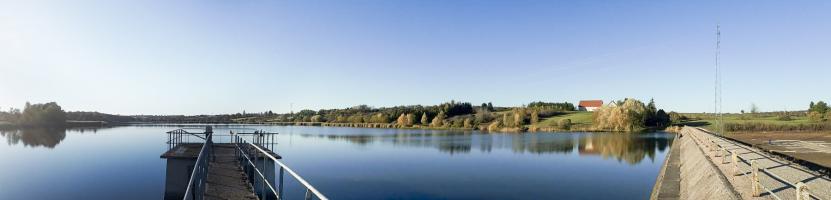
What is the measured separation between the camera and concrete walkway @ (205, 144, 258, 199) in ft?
34.3

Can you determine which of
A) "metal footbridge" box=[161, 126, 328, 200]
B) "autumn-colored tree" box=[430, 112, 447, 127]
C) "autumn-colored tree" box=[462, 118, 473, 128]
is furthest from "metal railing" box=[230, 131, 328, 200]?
"autumn-colored tree" box=[430, 112, 447, 127]

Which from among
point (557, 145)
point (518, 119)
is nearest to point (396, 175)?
point (557, 145)

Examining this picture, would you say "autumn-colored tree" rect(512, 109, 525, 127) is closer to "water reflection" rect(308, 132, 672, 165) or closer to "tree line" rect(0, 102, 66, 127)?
"water reflection" rect(308, 132, 672, 165)

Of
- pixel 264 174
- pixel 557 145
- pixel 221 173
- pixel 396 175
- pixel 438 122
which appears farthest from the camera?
pixel 438 122

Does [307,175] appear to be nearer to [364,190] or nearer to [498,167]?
[364,190]

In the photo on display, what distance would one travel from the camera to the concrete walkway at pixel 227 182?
1047 centimetres

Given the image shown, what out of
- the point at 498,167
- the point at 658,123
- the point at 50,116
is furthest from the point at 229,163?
the point at 50,116

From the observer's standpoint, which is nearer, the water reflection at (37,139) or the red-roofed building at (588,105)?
the water reflection at (37,139)

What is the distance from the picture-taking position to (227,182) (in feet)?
39.8

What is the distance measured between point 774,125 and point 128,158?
2877 inches

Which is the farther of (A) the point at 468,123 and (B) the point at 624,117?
(A) the point at 468,123

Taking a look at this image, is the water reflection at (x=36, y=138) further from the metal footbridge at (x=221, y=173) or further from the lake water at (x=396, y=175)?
the metal footbridge at (x=221, y=173)

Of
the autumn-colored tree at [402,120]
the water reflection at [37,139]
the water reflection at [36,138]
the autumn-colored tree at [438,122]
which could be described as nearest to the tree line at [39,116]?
the water reflection at [36,138]

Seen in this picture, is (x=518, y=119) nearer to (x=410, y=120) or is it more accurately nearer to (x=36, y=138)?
(x=410, y=120)
